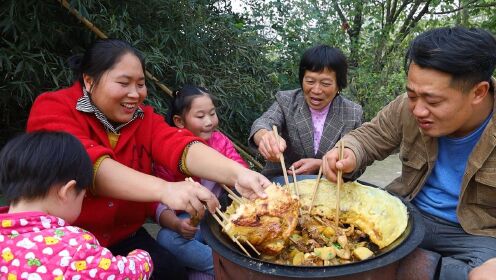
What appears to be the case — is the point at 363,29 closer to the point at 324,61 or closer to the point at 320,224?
the point at 324,61

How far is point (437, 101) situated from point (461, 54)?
25 centimetres

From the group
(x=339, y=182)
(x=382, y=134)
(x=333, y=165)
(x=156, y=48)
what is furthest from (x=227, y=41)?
(x=339, y=182)

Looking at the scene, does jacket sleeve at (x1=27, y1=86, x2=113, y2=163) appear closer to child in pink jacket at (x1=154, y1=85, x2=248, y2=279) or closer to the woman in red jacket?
the woman in red jacket

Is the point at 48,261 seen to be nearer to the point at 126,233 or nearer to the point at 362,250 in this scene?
the point at 126,233

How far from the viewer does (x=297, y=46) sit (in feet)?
20.0

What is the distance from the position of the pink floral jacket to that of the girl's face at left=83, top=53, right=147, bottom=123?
2.67 ft

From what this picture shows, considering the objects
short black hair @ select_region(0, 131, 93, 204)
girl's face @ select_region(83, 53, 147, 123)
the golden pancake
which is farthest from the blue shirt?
short black hair @ select_region(0, 131, 93, 204)

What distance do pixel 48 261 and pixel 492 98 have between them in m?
2.34

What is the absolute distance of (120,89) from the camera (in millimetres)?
2342

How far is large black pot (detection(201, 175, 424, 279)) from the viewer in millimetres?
1555

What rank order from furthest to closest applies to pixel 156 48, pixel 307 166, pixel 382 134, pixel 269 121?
1. pixel 156 48
2. pixel 269 121
3. pixel 307 166
4. pixel 382 134

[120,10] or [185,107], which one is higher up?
[120,10]

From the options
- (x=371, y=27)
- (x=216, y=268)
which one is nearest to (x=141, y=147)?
Result: (x=216, y=268)

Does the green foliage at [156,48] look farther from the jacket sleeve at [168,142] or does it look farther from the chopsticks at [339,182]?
the chopsticks at [339,182]
